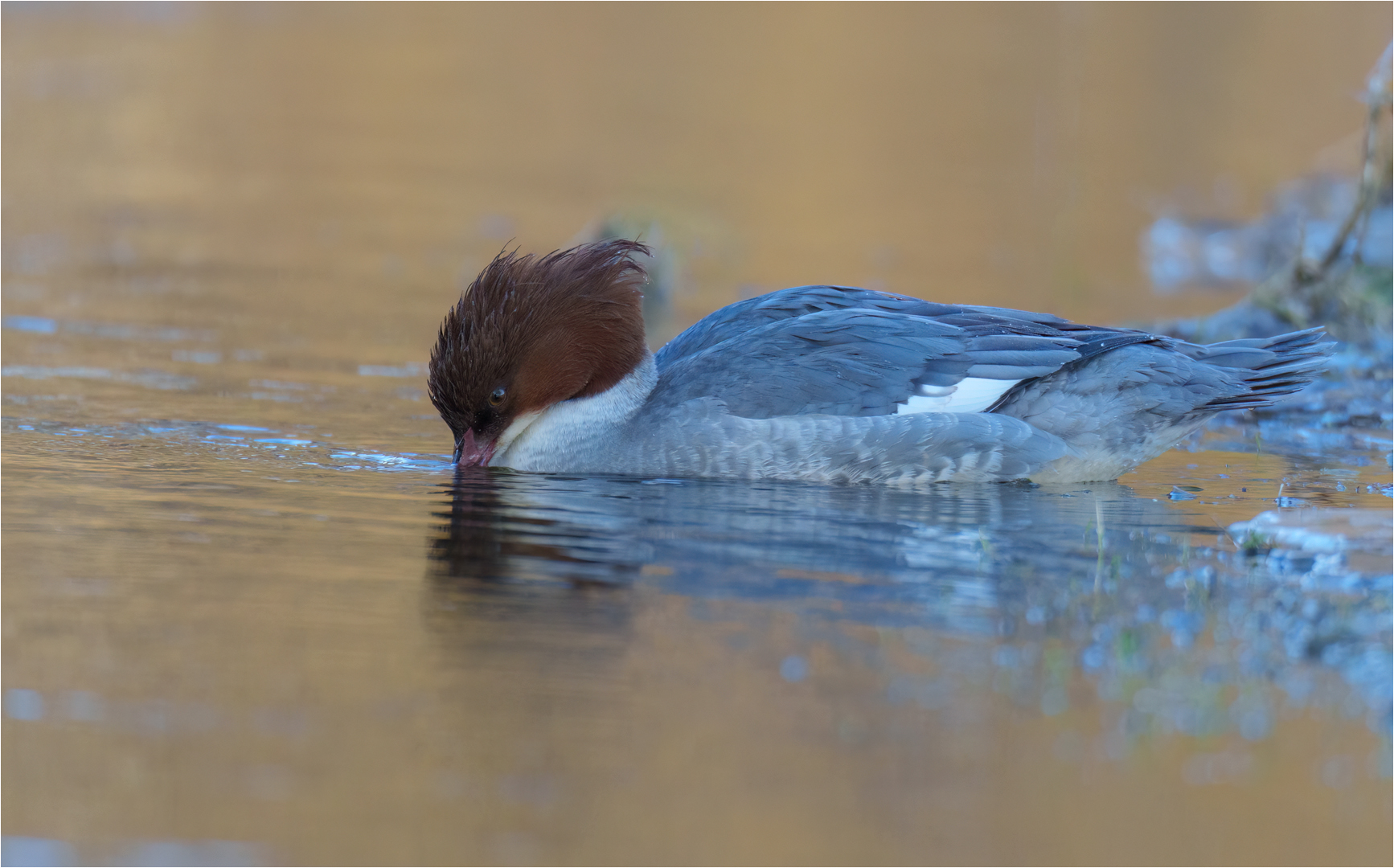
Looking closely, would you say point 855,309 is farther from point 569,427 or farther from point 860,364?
point 569,427

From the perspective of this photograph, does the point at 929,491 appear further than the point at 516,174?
No

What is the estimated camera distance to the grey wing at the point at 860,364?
719 cm

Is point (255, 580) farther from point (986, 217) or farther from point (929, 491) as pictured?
point (986, 217)

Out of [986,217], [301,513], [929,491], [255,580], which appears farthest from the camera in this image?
[986,217]

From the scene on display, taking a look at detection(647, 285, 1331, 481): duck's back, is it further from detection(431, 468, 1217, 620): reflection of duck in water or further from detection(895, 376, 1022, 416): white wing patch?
detection(431, 468, 1217, 620): reflection of duck in water

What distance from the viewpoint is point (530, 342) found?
7.35 metres

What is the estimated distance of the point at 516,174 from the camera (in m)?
17.5

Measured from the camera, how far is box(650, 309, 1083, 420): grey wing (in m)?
7.19

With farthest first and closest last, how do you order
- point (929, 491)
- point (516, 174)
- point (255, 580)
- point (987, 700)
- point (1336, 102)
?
point (1336, 102) → point (516, 174) → point (929, 491) → point (255, 580) → point (987, 700)

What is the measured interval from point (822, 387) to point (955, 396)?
0.57 metres

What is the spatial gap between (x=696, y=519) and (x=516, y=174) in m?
11.6

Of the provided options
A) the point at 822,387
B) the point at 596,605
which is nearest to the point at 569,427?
the point at 822,387

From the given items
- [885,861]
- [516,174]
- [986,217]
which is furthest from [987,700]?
[516,174]

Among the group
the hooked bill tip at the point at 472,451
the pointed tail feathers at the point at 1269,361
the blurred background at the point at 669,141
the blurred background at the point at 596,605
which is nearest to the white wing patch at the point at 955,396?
the blurred background at the point at 596,605
